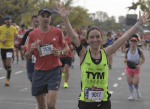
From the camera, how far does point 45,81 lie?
521 cm

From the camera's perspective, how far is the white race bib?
3.96 metres

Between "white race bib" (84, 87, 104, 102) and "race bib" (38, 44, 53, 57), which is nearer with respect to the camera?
"white race bib" (84, 87, 104, 102)

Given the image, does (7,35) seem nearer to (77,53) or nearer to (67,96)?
(67,96)

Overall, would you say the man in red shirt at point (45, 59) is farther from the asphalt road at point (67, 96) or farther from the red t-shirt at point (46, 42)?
the asphalt road at point (67, 96)

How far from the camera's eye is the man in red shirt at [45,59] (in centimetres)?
520

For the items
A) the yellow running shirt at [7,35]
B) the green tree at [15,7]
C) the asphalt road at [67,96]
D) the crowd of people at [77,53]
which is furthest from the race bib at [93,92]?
the green tree at [15,7]

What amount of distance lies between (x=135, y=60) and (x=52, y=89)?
3419mm

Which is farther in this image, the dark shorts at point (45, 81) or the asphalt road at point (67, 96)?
the asphalt road at point (67, 96)

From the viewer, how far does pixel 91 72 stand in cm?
396

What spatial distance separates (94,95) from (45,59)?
63.8 inches

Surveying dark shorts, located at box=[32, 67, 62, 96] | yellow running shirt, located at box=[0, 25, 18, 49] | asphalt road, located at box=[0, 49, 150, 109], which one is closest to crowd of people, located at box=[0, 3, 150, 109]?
dark shorts, located at box=[32, 67, 62, 96]

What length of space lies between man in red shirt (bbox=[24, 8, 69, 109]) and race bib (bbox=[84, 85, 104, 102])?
119cm

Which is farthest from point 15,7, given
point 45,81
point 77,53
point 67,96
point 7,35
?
point 77,53

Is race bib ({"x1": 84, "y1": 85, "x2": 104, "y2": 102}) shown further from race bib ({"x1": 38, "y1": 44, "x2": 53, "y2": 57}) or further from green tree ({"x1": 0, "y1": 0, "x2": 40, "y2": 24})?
green tree ({"x1": 0, "y1": 0, "x2": 40, "y2": 24})
